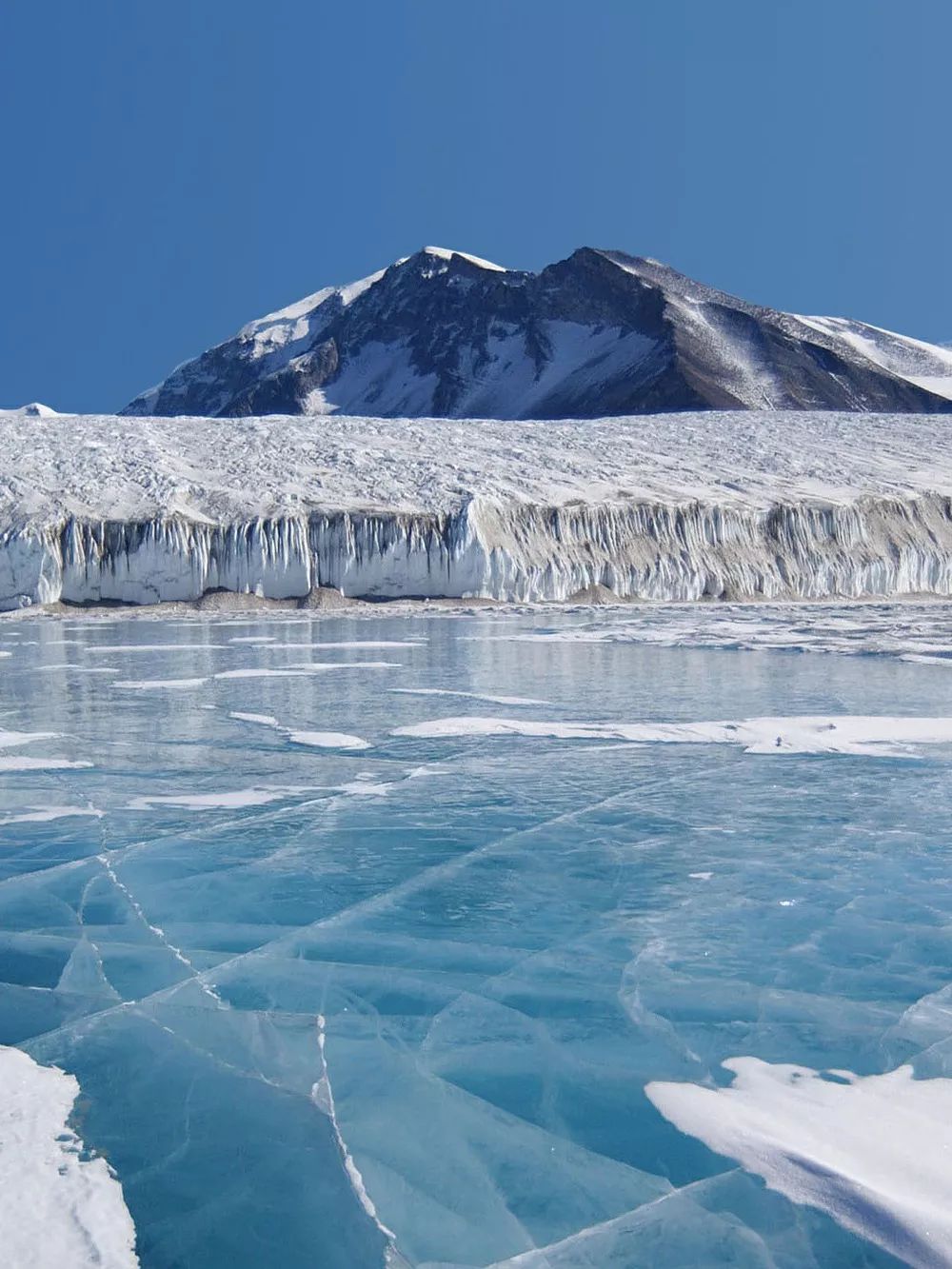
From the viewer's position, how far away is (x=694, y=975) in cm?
375

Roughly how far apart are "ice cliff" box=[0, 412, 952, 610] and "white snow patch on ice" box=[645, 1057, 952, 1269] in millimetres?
21907

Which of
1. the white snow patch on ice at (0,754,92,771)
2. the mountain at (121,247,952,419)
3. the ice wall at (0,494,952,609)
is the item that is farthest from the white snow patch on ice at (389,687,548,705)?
the mountain at (121,247,952,419)

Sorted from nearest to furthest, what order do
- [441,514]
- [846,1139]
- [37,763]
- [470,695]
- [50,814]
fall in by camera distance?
[846,1139]
[50,814]
[37,763]
[470,695]
[441,514]

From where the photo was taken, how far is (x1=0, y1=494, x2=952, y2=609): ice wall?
23.7m

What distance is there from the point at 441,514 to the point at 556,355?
2578 inches

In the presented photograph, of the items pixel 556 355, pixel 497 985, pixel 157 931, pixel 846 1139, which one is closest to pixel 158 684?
pixel 157 931

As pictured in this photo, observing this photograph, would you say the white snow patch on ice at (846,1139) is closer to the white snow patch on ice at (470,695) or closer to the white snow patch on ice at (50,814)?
the white snow patch on ice at (50,814)

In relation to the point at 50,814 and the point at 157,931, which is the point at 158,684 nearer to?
the point at 50,814

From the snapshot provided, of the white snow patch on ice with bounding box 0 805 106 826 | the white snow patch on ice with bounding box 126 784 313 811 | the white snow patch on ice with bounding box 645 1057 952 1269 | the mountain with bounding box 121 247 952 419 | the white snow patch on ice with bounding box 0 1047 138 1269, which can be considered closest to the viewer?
the white snow patch on ice with bounding box 0 1047 138 1269

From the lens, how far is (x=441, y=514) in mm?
25125

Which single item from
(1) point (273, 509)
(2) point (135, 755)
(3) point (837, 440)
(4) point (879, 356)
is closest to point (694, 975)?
(2) point (135, 755)

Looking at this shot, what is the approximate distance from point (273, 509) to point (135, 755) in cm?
1762

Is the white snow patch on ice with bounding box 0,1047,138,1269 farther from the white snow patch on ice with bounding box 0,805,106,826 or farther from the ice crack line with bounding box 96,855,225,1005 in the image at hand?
the white snow patch on ice with bounding box 0,805,106,826

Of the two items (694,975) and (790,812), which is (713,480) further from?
(694,975)
